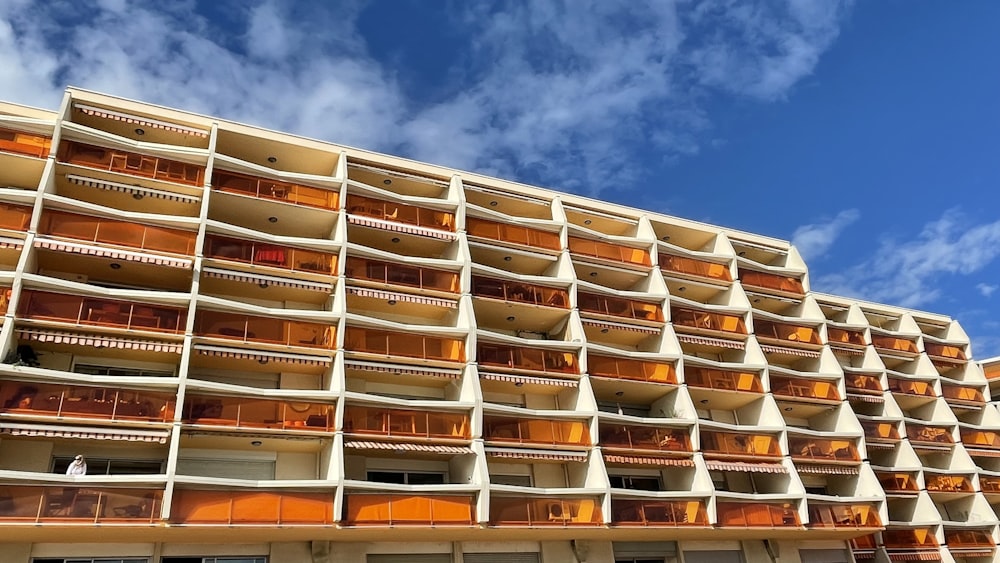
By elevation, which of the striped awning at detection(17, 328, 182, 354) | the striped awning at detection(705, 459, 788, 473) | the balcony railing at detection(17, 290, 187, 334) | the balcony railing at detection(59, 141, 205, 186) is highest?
the balcony railing at detection(59, 141, 205, 186)

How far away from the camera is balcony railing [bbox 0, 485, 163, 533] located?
21.1 metres

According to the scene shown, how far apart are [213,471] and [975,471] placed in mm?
44351

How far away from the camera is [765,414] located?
123 feet

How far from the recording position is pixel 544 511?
1122 inches

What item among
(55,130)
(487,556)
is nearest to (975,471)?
(487,556)

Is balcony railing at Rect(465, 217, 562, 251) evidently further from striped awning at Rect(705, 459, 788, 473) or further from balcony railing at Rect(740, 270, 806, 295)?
balcony railing at Rect(740, 270, 806, 295)

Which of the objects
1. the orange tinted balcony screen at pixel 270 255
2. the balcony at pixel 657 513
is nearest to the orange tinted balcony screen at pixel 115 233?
the orange tinted balcony screen at pixel 270 255

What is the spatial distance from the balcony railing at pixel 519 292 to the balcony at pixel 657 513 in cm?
962

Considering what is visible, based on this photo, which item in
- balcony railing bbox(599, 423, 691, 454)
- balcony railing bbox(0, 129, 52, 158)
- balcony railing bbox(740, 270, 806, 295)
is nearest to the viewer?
balcony railing bbox(0, 129, 52, 158)

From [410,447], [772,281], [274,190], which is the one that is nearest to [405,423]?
[410,447]

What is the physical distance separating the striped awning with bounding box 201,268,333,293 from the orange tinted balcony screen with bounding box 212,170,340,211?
3.80m

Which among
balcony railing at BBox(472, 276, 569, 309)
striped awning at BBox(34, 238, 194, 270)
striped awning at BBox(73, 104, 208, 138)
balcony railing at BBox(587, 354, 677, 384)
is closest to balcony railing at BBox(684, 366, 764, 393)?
balcony railing at BBox(587, 354, 677, 384)

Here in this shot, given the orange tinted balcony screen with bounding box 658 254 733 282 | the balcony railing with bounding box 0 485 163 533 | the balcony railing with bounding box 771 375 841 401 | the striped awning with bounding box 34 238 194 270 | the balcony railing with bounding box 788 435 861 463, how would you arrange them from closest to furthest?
the balcony railing with bounding box 0 485 163 533 → the striped awning with bounding box 34 238 194 270 → the balcony railing with bounding box 788 435 861 463 → the balcony railing with bounding box 771 375 841 401 → the orange tinted balcony screen with bounding box 658 254 733 282

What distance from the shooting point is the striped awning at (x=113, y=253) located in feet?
83.6
